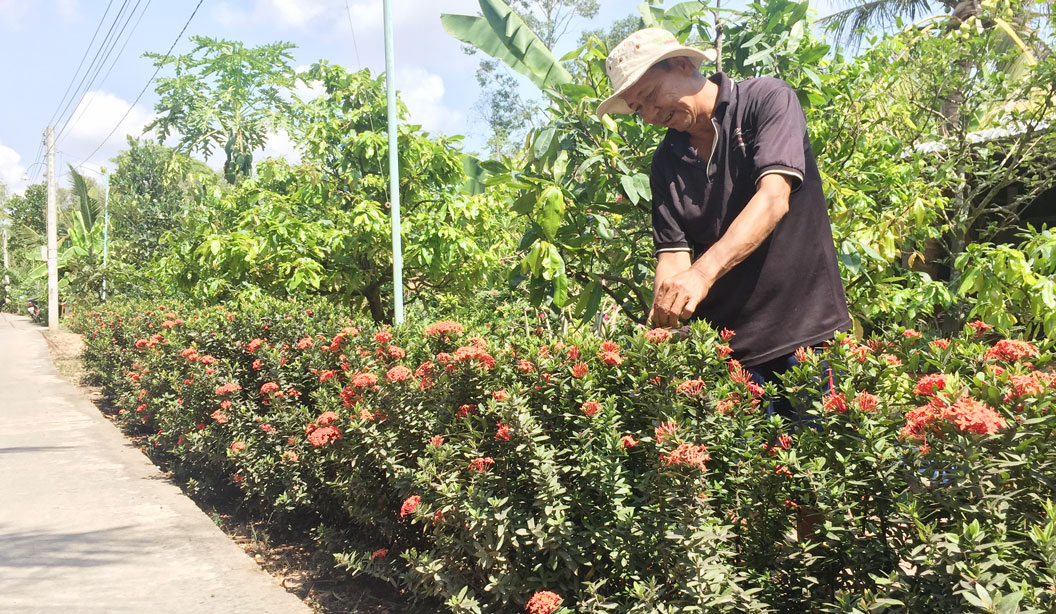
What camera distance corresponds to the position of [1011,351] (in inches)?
82.7

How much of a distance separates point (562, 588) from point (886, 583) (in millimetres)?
1078

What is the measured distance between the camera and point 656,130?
170 inches

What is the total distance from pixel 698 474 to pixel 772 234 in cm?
89

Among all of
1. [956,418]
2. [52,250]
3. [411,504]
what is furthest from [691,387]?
[52,250]

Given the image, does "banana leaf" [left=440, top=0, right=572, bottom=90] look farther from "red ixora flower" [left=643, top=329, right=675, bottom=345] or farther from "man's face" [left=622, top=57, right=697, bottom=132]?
"red ixora flower" [left=643, top=329, right=675, bottom=345]

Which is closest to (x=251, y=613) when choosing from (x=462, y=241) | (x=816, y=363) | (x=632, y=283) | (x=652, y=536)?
(x=652, y=536)

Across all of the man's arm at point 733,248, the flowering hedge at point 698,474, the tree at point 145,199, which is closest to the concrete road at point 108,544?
the flowering hedge at point 698,474

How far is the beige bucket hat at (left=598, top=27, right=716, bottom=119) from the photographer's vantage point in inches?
107

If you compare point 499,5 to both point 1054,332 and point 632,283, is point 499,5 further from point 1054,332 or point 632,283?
point 1054,332

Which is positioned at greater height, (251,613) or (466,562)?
(466,562)

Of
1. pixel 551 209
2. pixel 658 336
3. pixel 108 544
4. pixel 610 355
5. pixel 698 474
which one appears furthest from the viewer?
pixel 108 544

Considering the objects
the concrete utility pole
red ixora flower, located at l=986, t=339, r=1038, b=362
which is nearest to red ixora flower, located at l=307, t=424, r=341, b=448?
red ixora flower, located at l=986, t=339, r=1038, b=362

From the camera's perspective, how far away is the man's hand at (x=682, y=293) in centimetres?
246

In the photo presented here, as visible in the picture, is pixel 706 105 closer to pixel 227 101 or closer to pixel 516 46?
pixel 516 46
